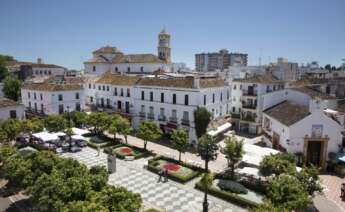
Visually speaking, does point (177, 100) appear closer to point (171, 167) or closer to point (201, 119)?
point (201, 119)

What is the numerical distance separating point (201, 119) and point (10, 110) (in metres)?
32.2

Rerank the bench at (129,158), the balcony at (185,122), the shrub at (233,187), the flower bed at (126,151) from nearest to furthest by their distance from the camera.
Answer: the shrub at (233,187), the bench at (129,158), the flower bed at (126,151), the balcony at (185,122)

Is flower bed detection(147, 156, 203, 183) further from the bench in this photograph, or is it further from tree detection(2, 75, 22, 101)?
tree detection(2, 75, 22, 101)

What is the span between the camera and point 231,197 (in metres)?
24.5

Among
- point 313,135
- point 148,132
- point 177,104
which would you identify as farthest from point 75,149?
point 313,135

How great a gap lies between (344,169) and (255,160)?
12.4 meters

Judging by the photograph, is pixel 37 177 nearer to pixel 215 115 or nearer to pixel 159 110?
pixel 159 110

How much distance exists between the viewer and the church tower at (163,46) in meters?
76.1

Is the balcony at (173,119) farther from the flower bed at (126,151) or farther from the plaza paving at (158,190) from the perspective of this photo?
the plaza paving at (158,190)

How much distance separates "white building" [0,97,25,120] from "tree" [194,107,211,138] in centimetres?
3043

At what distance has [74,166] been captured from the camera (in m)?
21.9

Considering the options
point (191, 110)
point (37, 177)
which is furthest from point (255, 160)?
point (37, 177)

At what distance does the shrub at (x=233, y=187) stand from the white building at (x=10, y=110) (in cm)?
3656

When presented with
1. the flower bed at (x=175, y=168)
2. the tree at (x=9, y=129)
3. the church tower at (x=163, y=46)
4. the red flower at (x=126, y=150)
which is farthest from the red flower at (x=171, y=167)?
the church tower at (x=163, y=46)
